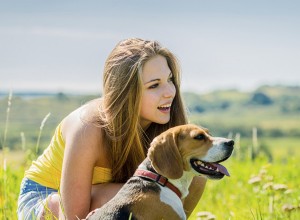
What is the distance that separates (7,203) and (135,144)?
1.50 m

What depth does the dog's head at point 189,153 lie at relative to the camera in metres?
4.45

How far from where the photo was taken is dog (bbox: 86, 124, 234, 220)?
4301 mm

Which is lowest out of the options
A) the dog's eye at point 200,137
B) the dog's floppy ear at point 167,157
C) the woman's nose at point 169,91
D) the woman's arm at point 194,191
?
the woman's arm at point 194,191

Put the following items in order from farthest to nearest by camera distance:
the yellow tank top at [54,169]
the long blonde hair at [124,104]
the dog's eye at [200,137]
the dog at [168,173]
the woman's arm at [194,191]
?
the woman's arm at [194,191] < the yellow tank top at [54,169] < the long blonde hair at [124,104] < the dog's eye at [200,137] < the dog at [168,173]

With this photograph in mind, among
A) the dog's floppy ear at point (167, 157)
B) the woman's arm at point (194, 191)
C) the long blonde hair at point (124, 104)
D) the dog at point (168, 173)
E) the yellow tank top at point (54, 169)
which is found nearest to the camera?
the dog at point (168, 173)

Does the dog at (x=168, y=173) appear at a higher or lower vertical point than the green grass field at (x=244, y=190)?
higher

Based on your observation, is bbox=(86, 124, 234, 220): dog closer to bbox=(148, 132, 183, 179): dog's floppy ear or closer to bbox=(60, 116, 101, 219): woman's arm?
bbox=(148, 132, 183, 179): dog's floppy ear

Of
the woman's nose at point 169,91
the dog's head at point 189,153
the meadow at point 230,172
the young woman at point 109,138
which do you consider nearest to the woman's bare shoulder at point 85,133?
the young woman at point 109,138

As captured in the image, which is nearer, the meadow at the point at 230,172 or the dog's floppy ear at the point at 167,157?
the dog's floppy ear at the point at 167,157

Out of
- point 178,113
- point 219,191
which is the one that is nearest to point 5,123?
point 178,113

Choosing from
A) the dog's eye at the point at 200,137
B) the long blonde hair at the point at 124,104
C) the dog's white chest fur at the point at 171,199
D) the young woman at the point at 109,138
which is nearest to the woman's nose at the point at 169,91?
the young woman at the point at 109,138

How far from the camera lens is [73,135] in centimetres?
515

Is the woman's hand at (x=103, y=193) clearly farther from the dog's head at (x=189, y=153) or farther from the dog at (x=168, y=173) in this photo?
the dog's head at (x=189, y=153)

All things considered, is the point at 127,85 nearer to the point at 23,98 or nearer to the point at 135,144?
the point at 135,144
